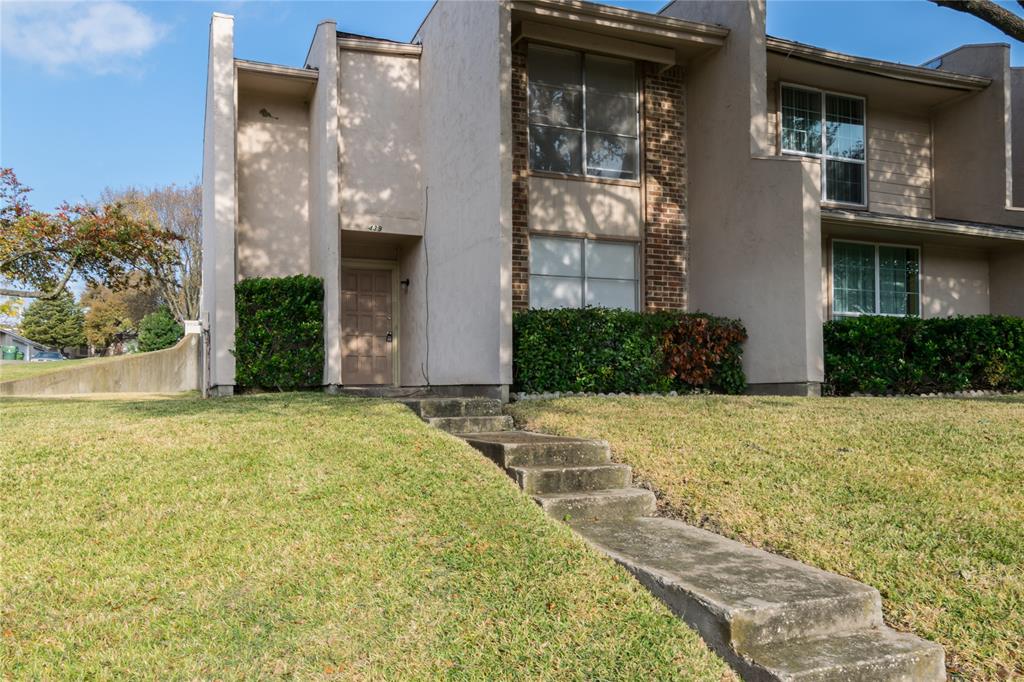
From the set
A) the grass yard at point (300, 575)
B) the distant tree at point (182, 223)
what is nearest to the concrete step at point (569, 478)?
the grass yard at point (300, 575)

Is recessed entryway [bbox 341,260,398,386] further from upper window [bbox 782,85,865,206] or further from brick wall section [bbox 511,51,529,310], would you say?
upper window [bbox 782,85,865,206]

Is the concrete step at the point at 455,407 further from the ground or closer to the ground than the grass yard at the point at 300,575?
further from the ground

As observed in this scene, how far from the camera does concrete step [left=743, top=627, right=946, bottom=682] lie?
3.09 metres

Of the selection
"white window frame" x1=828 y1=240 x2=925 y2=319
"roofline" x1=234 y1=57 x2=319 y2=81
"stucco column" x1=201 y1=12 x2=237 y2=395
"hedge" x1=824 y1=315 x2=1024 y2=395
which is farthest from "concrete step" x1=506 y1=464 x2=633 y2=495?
"roofline" x1=234 y1=57 x2=319 y2=81

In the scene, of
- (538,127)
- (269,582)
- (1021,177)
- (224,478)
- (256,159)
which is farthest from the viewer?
(1021,177)

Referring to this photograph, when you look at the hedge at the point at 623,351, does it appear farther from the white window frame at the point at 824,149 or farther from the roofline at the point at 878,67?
the roofline at the point at 878,67

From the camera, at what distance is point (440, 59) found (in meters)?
11.5

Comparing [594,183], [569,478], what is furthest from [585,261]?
[569,478]

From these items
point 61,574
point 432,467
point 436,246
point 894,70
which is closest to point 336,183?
point 436,246

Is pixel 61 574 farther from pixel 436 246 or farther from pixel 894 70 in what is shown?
pixel 894 70

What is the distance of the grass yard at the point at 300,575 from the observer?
309cm

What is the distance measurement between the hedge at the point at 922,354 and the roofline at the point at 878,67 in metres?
4.45

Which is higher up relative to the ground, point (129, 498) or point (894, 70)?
point (894, 70)

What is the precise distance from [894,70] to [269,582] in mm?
13461
